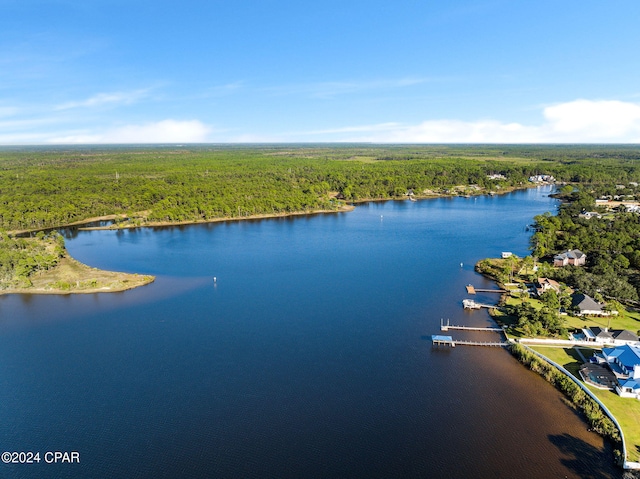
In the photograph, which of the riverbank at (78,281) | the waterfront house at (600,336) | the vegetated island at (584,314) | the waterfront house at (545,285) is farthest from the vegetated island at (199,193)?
the waterfront house at (600,336)

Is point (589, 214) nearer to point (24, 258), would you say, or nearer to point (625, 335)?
point (625, 335)

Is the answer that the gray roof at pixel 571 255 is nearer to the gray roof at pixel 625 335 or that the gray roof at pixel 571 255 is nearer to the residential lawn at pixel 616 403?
the gray roof at pixel 625 335

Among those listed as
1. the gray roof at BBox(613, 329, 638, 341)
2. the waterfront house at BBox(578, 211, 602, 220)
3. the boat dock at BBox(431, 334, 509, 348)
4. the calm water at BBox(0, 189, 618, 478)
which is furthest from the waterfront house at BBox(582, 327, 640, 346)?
the waterfront house at BBox(578, 211, 602, 220)

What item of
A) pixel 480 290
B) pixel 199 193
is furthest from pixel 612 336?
pixel 199 193

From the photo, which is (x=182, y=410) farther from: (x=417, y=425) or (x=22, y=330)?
(x=22, y=330)

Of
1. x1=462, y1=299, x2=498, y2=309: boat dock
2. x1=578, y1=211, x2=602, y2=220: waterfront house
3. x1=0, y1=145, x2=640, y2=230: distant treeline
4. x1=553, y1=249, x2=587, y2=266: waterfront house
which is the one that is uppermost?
x1=0, y1=145, x2=640, y2=230: distant treeline

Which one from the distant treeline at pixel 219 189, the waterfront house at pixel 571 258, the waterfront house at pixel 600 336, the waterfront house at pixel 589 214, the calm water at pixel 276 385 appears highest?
the distant treeline at pixel 219 189

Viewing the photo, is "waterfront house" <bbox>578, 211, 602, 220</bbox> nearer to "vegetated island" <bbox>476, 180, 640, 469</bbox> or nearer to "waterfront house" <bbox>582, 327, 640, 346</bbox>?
"vegetated island" <bbox>476, 180, 640, 469</bbox>
